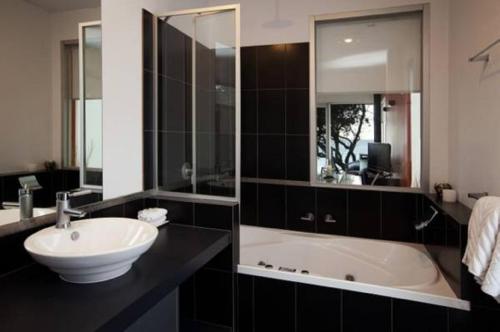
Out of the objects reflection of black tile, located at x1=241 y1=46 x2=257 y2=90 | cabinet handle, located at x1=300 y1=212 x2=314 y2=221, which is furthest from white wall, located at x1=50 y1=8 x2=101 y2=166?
cabinet handle, located at x1=300 y1=212 x2=314 y2=221

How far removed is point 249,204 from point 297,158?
66 cm

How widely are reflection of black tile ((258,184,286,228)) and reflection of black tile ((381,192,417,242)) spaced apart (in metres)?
0.90

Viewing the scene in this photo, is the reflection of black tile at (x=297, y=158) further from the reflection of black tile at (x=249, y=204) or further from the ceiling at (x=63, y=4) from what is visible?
the ceiling at (x=63, y=4)

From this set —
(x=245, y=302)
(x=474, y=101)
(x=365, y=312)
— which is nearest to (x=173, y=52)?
(x=245, y=302)

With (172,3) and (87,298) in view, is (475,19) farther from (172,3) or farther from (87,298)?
(87,298)

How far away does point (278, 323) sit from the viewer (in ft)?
6.78

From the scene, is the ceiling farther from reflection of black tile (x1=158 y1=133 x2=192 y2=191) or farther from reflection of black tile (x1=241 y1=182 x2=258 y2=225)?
reflection of black tile (x1=241 y1=182 x2=258 y2=225)

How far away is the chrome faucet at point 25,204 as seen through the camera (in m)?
1.47

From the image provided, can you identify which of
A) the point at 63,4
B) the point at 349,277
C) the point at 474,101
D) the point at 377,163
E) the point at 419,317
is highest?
the point at 63,4

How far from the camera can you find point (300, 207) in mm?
3068

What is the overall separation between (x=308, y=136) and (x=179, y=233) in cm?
157

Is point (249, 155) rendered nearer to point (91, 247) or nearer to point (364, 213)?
point (364, 213)

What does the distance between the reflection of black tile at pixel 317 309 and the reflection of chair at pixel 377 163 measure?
129 cm

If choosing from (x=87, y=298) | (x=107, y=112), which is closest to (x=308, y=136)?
(x=107, y=112)
